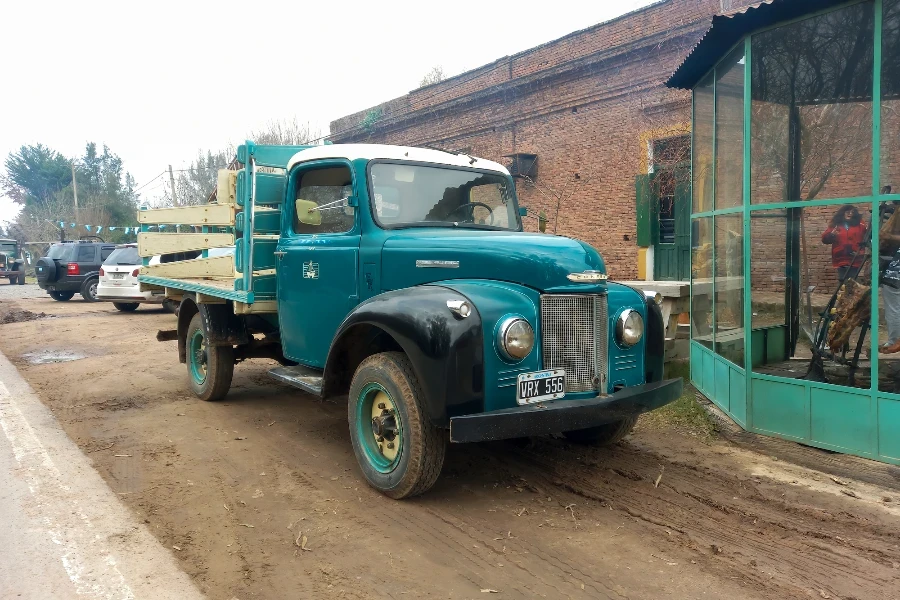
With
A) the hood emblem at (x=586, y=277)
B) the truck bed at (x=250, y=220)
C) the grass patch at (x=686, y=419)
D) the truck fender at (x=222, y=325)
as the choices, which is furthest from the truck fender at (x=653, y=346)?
the truck fender at (x=222, y=325)

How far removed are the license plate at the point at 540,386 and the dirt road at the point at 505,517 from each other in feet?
2.31

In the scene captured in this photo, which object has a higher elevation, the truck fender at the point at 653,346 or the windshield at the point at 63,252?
the windshield at the point at 63,252

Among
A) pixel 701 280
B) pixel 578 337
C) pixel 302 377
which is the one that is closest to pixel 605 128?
pixel 701 280

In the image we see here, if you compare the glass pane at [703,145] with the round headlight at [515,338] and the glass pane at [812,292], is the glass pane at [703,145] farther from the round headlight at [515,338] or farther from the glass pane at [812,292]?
the round headlight at [515,338]

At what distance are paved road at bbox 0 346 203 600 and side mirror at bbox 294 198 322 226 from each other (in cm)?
240

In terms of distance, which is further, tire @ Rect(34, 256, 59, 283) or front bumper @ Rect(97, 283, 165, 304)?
tire @ Rect(34, 256, 59, 283)

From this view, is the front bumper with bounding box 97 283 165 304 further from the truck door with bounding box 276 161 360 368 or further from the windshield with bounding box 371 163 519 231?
the windshield with bounding box 371 163 519 231

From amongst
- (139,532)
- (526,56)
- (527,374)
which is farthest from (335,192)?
(526,56)

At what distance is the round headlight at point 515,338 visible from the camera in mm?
3979

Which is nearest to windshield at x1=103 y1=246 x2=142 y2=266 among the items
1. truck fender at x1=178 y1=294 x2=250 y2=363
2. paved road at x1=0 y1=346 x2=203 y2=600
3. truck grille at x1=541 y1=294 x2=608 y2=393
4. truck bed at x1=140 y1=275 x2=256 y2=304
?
truck bed at x1=140 y1=275 x2=256 y2=304

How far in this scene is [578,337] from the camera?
436cm

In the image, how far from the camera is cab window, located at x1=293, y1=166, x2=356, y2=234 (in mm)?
5320

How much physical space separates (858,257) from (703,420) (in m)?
1.88

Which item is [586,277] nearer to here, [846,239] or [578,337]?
[578,337]
